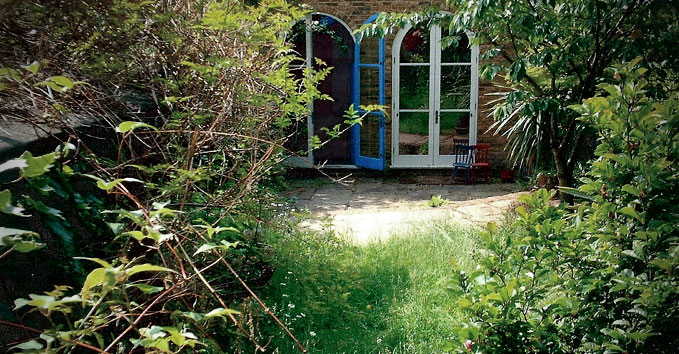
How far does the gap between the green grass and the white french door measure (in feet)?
19.1

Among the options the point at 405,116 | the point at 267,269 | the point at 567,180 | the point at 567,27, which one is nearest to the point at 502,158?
the point at 405,116

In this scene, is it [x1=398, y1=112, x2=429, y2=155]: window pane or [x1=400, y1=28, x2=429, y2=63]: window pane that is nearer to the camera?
[x1=400, y1=28, x2=429, y2=63]: window pane

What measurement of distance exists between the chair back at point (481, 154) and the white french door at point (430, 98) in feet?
1.04

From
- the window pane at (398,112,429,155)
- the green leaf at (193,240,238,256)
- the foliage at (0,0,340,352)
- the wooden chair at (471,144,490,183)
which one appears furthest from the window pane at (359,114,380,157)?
the green leaf at (193,240,238,256)

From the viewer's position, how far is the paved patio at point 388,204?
625 cm

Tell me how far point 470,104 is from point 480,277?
27.0 feet

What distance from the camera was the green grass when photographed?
135 inches

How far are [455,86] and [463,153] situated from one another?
1.12 meters

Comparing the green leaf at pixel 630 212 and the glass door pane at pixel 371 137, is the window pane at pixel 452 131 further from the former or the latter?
the green leaf at pixel 630 212

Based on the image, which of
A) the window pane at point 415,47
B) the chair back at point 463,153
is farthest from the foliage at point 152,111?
the window pane at point 415,47

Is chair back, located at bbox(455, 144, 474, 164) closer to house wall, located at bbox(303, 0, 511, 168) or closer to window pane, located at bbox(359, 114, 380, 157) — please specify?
house wall, located at bbox(303, 0, 511, 168)

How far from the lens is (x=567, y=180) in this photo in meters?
5.80

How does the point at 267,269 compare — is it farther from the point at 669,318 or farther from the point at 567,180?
the point at 567,180

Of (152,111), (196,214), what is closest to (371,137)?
(152,111)
